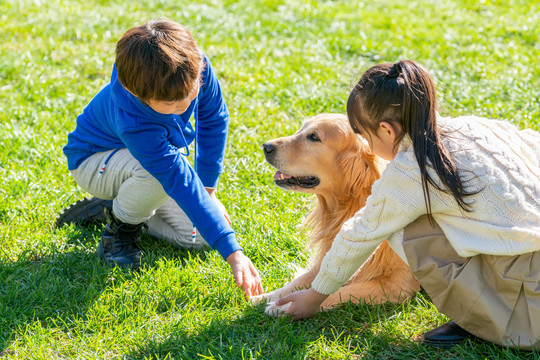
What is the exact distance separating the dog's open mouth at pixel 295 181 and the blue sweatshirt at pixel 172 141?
1.37 feet

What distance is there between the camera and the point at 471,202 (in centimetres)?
241

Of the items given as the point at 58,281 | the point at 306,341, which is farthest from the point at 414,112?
the point at 58,281

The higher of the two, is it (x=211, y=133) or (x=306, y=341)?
(x=211, y=133)

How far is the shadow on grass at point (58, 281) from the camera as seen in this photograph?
2.90 m

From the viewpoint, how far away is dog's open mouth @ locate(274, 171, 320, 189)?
3.22 m

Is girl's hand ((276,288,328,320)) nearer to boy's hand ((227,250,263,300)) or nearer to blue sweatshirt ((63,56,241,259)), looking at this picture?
boy's hand ((227,250,263,300))

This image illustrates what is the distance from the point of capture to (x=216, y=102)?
3438 mm

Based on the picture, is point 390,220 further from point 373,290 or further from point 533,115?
point 533,115

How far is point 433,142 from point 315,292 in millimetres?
847

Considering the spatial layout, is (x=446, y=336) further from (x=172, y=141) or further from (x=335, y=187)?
(x=172, y=141)

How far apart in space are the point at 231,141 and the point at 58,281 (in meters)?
1.95

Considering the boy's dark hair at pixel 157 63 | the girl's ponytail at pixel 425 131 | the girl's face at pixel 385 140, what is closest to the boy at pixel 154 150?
the boy's dark hair at pixel 157 63

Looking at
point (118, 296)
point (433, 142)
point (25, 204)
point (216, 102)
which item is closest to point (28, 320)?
point (118, 296)

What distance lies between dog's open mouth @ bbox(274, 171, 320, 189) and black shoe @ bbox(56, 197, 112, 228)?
1087 millimetres
